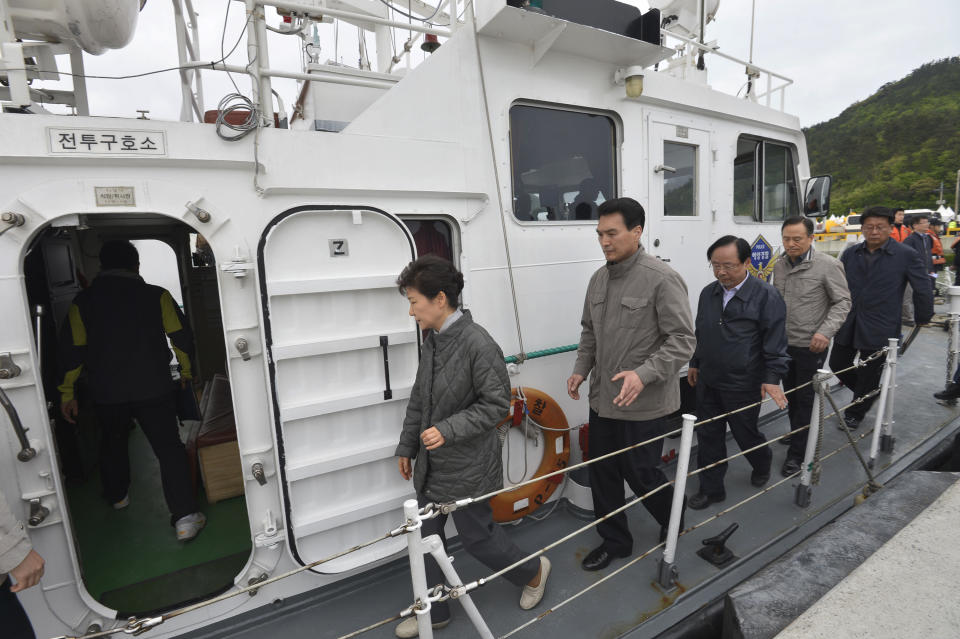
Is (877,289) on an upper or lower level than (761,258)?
lower

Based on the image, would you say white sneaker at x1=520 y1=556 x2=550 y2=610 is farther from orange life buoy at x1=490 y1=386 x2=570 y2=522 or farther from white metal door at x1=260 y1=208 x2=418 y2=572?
white metal door at x1=260 y1=208 x2=418 y2=572

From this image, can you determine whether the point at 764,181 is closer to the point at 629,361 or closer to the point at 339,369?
the point at 629,361

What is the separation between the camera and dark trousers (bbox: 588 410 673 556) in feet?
8.48

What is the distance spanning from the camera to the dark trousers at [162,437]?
117 inches

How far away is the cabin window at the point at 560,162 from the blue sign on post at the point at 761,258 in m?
2.04

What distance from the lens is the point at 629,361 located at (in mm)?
2555

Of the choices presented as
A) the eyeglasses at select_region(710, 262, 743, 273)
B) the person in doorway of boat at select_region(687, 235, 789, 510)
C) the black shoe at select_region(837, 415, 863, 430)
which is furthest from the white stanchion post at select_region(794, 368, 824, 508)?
the black shoe at select_region(837, 415, 863, 430)

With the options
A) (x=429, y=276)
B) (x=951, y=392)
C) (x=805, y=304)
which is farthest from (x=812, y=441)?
(x=951, y=392)

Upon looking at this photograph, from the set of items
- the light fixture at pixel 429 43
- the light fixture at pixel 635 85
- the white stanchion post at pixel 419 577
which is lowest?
the white stanchion post at pixel 419 577

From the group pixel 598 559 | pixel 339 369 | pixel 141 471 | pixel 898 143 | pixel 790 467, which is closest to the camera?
pixel 339 369

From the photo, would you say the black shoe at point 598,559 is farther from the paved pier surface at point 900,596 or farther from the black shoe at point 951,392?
the black shoe at point 951,392

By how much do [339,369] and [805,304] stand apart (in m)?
3.58

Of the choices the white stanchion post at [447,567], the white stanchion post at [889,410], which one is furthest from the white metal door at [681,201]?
the white stanchion post at [447,567]

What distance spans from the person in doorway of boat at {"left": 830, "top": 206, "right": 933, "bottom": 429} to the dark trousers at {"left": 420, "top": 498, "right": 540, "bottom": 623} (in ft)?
11.4
